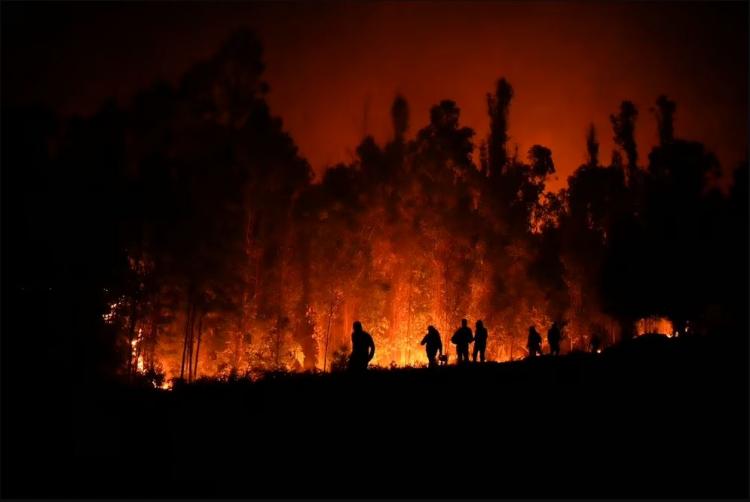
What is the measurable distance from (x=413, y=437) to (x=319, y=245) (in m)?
20.0

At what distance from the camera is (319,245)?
27.6 meters

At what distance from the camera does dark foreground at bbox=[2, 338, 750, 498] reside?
6.74 metres

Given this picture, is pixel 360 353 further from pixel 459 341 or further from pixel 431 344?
pixel 459 341

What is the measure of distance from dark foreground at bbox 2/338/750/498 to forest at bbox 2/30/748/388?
534cm

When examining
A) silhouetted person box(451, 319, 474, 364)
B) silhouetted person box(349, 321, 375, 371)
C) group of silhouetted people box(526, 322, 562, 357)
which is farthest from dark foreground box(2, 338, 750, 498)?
group of silhouetted people box(526, 322, 562, 357)

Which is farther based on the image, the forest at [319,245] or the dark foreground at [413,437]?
the forest at [319,245]

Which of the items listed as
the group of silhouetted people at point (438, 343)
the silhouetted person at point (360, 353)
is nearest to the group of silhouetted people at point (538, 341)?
the group of silhouetted people at point (438, 343)

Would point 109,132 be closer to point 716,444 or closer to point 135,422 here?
point 135,422

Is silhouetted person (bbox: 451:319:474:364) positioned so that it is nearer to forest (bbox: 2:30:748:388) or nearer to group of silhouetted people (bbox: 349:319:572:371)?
group of silhouetted people (bbox: 349:319:572:371)

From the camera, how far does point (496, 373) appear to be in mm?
11594

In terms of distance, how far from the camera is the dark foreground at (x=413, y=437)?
6.74m

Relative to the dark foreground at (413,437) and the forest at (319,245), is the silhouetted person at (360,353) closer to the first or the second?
the dark foreground at (413,437)

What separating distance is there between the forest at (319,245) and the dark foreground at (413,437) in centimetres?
534

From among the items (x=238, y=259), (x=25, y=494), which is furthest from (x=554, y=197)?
(x=25, y=494)
